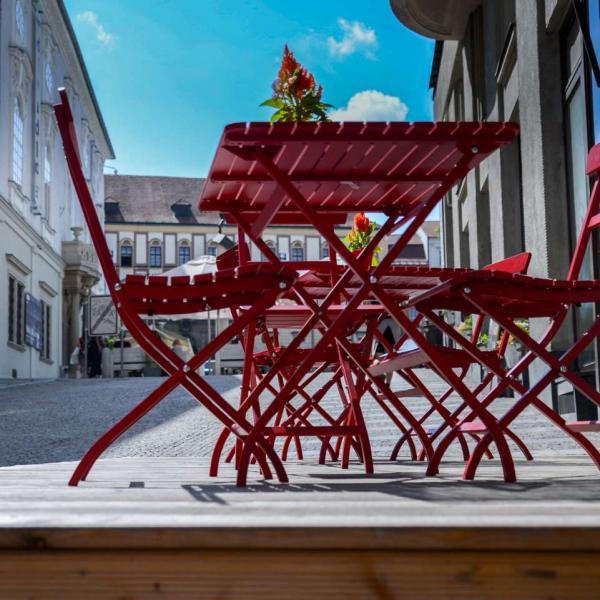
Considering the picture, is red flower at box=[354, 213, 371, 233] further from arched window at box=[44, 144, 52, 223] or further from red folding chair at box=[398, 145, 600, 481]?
arched window at box=[44, 144, 52, 223]

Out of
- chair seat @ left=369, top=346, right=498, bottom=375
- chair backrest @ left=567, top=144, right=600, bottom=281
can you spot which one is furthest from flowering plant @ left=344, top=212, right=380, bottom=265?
chair backrest @ left=567, top=144, right=600, bottom=281

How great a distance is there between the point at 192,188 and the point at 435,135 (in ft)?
216

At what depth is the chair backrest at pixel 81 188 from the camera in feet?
9.30

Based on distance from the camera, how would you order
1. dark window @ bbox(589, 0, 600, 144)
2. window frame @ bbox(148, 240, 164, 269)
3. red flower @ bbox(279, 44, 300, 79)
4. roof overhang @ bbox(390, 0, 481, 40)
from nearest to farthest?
red flower @ bbox(279, 44, 300, 79) → dark window @ bbox(589, 0, 600, 144) → roof overhang @ bbox(390, 0, 481, 40) → window frame @ bbox(148, 240, 164, 269)

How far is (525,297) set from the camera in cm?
269

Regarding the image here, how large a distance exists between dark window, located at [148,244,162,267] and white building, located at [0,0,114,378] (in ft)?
81.8

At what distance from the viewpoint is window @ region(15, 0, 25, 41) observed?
25719mm

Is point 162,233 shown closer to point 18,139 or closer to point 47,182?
point 47,182

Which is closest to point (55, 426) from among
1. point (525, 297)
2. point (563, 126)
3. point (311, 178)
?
point (563, 126)

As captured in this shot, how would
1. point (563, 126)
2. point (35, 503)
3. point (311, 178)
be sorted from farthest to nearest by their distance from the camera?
point (563, 126)
point (311, 178)
point (35, 503)

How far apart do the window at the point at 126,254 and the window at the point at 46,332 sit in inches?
1287

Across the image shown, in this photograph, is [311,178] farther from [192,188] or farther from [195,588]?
[192,188]

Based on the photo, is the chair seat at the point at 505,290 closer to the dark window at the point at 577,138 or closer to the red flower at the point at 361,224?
the dark window at the point at 577,138

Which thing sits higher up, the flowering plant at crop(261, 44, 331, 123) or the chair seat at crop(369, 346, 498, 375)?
the flowering plant at crop(261, 44, 331, 123)
